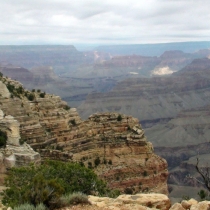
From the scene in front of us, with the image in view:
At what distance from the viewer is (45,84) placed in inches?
7077

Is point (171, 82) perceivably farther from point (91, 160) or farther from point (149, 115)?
point (91, 160)

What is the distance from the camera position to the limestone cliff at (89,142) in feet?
105

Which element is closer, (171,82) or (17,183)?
(17,183)

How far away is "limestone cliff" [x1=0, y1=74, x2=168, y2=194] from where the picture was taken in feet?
105

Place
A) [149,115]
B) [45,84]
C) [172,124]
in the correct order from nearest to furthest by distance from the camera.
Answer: [172,124] < [149,115] < [45,84]

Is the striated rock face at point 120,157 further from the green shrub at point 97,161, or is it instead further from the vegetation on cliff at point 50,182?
the vegetation on cliff at point 50,182

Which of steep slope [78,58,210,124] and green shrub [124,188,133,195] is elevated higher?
green shrub [124,188,133,195]

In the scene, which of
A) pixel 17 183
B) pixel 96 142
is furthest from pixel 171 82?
pixel 17 183

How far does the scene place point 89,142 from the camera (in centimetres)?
3512

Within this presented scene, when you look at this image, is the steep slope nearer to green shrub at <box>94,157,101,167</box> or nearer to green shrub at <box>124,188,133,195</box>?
green shrub at <box>94,157,101,167</box>

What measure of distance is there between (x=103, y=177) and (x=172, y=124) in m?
85.2

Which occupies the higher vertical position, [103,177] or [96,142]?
[96,142]

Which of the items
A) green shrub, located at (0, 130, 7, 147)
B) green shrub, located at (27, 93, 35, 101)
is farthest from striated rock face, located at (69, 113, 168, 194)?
green shrub, located at (0, 130, 7, 147)

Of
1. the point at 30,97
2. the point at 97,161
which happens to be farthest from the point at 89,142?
the point at 30,97
